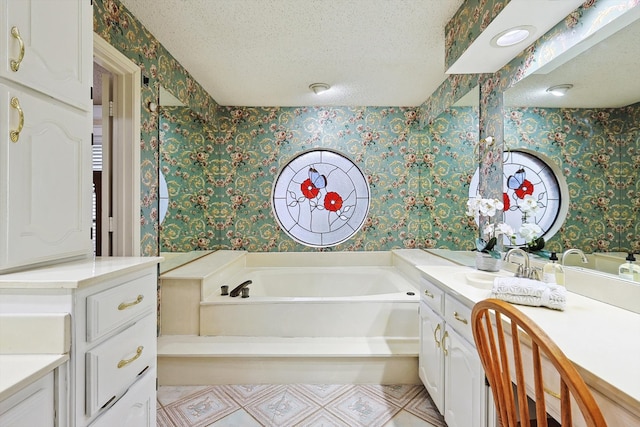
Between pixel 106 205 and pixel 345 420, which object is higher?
pixel 106 205

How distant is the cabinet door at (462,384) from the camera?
1.28 meters

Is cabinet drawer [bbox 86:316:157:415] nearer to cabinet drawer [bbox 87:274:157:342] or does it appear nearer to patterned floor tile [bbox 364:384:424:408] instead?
cabinet drawer [bbox 87:274:157:342]

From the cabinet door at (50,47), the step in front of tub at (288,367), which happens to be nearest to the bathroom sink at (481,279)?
the step in front of tub at (288,367)

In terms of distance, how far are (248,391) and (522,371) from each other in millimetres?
1832

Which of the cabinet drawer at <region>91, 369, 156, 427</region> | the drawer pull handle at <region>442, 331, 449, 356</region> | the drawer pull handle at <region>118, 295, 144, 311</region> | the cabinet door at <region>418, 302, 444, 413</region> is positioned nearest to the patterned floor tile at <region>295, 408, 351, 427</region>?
the cabinet door at <region>418, 302, 444, 413</region>

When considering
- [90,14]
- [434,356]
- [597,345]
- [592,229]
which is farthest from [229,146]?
[597,345]

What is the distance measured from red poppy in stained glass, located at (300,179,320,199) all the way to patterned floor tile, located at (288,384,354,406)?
215cm

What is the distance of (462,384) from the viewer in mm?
1436

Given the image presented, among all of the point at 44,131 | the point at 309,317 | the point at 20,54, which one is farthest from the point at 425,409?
the point at 20,54

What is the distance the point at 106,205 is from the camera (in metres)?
2.00

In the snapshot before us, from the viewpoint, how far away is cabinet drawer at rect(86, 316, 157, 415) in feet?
3.34

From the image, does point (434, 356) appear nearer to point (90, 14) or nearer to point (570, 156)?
point (570, 156)

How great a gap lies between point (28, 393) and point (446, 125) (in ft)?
11.8

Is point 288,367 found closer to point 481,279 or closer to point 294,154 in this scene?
point 481,279
